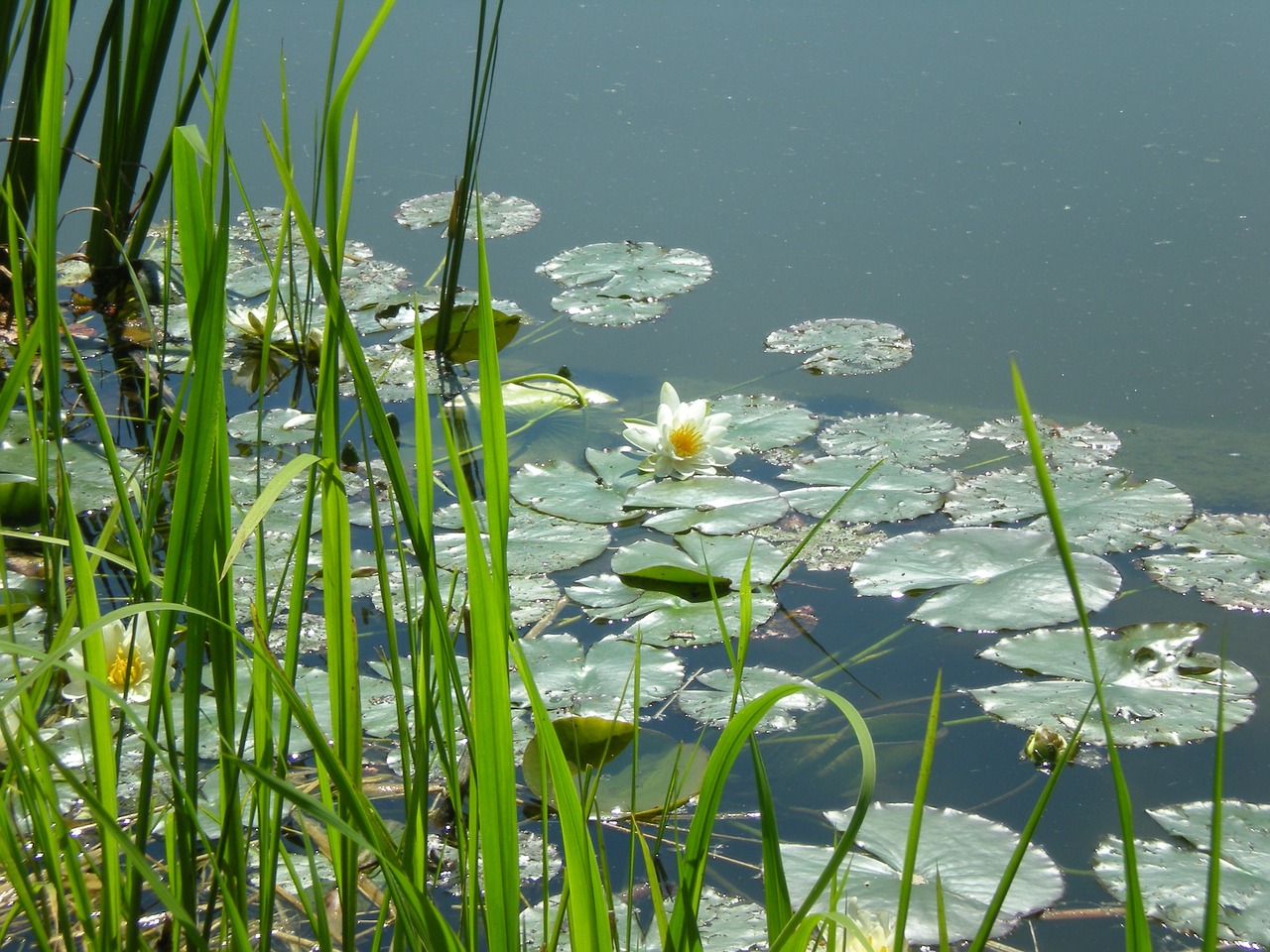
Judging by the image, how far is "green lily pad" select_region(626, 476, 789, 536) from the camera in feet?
5.37

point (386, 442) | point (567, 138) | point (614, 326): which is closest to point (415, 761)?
point (386, 442)

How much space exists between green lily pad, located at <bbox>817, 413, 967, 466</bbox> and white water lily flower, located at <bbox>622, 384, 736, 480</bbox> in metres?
0.19

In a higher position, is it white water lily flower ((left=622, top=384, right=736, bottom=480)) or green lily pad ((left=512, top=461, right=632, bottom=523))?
white water lily flower ((left=622, top=384, right=736, bottom=480))

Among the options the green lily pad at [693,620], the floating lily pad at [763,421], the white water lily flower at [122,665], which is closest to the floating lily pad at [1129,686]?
the green lily pad at [693,620]

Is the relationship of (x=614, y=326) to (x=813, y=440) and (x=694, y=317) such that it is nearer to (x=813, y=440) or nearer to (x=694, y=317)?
(x=694, y=317)

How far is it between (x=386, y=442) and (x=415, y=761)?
0.18 metres

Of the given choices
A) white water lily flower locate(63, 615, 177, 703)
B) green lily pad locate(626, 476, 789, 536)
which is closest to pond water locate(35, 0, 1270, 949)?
green lily pad locate(626, 476, 789, 536)

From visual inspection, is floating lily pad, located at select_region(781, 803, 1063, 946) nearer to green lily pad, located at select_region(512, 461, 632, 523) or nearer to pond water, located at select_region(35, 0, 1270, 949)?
pond water, located at select_region(35, 0, 1270, 949)

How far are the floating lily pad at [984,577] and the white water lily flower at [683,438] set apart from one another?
0.31m

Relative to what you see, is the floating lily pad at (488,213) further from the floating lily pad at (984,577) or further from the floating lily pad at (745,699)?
the floating lily pad at (745,699)

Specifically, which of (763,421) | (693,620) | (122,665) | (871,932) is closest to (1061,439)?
(763,421)

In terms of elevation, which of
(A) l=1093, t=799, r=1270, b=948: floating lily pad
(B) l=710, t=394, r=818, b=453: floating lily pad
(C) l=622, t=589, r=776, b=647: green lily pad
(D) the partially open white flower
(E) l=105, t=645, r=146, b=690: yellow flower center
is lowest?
(A) l=1093, t=799, r=1270, b=948: floating lily pad

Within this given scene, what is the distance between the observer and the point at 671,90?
10.2 feet

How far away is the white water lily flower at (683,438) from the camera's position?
A: 68.1 inches
